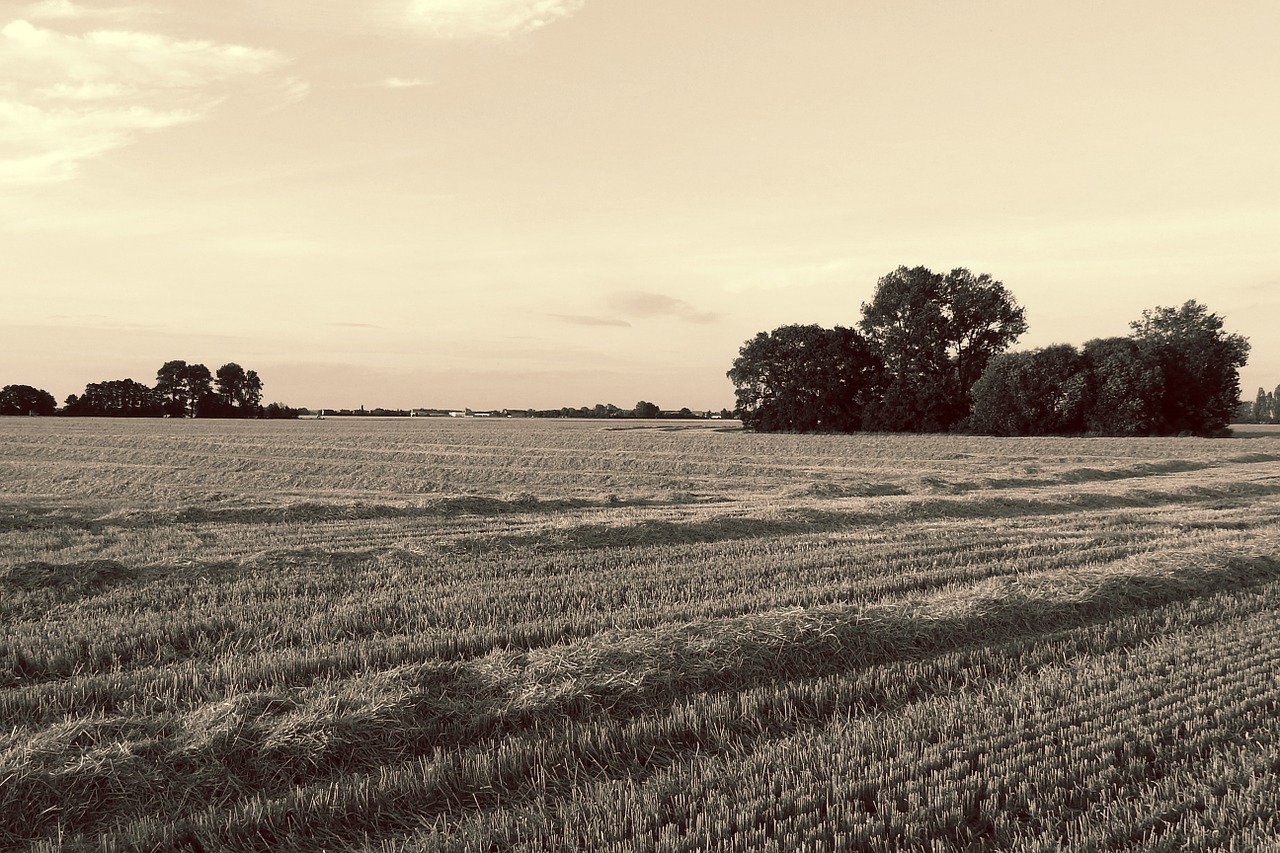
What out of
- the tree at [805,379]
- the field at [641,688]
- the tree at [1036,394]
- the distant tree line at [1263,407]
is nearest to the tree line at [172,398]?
the tree at [805,379]

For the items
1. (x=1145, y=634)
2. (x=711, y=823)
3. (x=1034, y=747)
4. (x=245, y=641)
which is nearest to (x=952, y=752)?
(x=1034, y=747)

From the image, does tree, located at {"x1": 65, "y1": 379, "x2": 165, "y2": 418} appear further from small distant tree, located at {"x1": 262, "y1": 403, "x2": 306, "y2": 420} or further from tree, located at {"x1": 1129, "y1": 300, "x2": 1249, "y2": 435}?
tree, located at {"x1": 1129, "y1": 300, "x2": 1249, "y2": 435}

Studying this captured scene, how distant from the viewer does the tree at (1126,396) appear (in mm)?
53000

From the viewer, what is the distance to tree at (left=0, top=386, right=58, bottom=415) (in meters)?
102

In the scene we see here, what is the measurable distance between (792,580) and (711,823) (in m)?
5.69

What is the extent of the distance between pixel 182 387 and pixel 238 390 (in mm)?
6884

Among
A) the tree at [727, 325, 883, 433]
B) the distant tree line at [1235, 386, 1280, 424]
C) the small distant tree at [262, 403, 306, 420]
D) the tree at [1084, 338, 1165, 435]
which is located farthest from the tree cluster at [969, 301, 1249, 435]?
the distant tree line at [1235, 386, 1280, 424]

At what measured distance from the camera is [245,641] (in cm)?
715

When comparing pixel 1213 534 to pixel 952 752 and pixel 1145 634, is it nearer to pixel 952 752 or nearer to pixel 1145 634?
pixel 1145 634

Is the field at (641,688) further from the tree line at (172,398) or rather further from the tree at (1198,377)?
the tree line at (172,398)

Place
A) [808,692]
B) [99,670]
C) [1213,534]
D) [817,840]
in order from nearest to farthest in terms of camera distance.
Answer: [817,840] → [808,692] → [99,670] → [1213,534]

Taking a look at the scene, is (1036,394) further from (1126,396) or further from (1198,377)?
(1198,377)

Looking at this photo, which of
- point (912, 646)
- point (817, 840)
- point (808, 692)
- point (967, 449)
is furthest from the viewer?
point (967, 449)

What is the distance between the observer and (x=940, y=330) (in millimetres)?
63969
